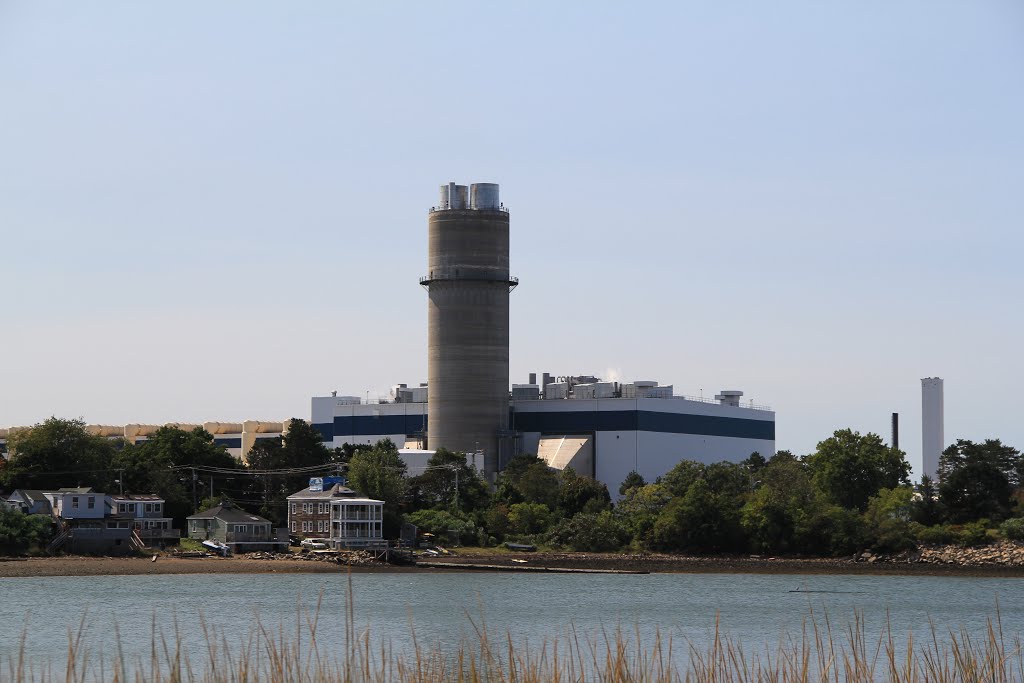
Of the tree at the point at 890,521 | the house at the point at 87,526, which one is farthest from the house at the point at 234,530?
the tree at the point at 890,521

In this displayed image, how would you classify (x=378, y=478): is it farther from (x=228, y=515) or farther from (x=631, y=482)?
(x=631, y=482)

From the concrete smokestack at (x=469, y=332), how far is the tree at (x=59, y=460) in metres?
26.4

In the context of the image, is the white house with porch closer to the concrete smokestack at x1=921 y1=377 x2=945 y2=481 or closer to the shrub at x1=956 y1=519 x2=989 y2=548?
the shrub at x1=956 y1=519 x2=989 y2=548

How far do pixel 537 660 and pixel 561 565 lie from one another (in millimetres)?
65671

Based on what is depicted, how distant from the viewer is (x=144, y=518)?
293 ft

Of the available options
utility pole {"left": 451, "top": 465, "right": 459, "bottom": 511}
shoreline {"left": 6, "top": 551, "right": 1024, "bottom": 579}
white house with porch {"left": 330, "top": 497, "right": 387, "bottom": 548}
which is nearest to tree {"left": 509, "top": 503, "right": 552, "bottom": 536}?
utility pole {"left": 451, "top": 465, "right": 459, "bottom": 511}

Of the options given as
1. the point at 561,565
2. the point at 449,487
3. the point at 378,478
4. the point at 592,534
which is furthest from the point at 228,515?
the point at 592,534

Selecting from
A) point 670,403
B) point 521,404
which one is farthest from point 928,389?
point 521,404

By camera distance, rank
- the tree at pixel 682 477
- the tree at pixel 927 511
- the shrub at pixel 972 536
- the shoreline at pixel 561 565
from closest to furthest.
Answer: the shoreline at pixel 561 565
the shrub at pixel 972 536
the tree at pixel 927 511
the tree at pixel 682 477

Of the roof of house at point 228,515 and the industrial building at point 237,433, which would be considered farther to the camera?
the industrial building at point 237,433

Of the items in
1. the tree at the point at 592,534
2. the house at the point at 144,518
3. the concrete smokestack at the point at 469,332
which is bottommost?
the tree at the point at 592,534

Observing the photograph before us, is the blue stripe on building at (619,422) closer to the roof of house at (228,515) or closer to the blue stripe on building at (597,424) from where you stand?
the blue stripe on building at (597,424)

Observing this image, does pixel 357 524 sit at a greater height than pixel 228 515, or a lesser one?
lesser

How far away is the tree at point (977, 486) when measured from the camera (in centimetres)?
9300
